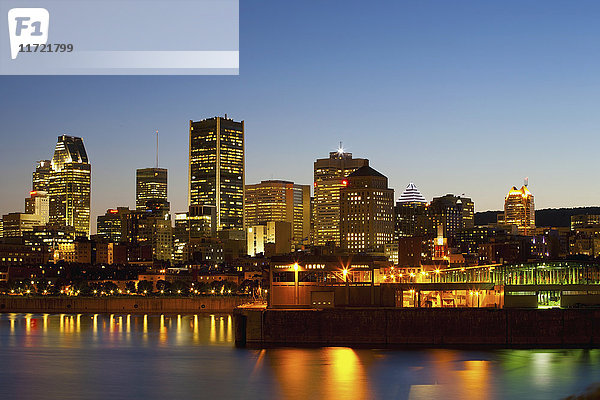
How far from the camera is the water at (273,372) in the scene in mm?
59188

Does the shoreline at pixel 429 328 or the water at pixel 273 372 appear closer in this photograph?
the water at pixel 273 372

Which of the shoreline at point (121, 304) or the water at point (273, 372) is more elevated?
the shoreline at point (121, 304)

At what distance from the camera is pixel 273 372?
213 feet

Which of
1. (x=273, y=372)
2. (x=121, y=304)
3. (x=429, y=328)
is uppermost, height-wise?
(x=429, y=328)

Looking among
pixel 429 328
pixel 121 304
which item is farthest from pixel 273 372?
pixel 121 304

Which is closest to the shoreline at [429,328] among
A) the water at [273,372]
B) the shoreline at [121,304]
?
the water at [273,372]

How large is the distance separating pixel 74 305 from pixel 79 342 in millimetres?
59596

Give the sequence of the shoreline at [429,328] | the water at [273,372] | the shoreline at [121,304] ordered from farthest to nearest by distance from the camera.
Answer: the shoreline at [121,304]
the shoreline at [429,328]
the water at [273,372]

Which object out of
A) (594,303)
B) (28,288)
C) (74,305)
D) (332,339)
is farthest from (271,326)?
(28,288)

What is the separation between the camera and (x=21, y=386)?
62.7 metres

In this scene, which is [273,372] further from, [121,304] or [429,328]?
[121,304]

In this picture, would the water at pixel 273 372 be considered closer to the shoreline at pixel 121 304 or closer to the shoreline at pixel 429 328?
the shoreline at pixel 429 328

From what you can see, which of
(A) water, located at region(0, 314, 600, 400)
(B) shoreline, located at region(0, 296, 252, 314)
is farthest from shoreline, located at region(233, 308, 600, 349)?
(B) shoreline, located at region(0, 296, 252, 314)

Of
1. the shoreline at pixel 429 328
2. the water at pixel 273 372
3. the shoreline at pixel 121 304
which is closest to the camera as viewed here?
the water at pixel 273 372
